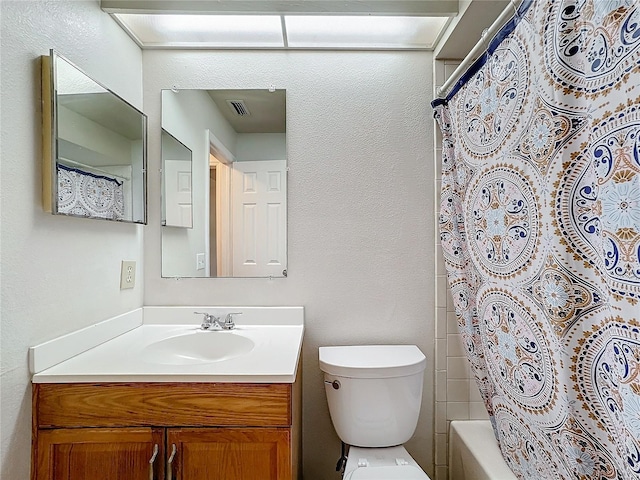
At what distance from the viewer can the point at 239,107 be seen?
6.14 ft

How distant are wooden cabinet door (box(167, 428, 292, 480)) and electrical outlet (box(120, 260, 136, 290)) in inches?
28.6

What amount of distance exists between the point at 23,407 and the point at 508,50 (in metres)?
1.68

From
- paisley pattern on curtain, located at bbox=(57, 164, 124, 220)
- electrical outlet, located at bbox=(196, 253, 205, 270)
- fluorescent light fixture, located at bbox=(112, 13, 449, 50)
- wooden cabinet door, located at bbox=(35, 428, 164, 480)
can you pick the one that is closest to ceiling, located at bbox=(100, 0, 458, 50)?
fluorescent light fixture, located at bbox=(112, 13, 449, 50)

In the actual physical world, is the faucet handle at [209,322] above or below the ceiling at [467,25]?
below

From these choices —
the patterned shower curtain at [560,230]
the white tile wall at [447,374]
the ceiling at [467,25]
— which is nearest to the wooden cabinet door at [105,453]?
the patterned shower curtain at [560,230]

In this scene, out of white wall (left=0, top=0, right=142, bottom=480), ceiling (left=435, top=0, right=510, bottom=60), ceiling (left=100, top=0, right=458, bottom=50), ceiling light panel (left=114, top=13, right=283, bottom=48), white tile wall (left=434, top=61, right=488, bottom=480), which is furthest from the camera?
white tile wall (left=434, top=61, right=488, bottom=480)

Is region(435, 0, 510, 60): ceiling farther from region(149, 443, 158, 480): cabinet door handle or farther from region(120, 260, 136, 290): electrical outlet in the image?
region(149, 443, 158, 480): cabinet door handle

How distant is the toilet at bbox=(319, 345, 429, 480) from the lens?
159 cm

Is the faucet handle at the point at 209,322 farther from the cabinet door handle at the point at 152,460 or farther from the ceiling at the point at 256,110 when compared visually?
the ceiling at the point at 256,110

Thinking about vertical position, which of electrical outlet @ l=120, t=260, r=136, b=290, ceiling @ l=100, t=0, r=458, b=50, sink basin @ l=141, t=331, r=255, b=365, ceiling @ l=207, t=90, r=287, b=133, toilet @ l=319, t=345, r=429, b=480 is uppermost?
ceiling @ l=100, t=0, r=458, b=50

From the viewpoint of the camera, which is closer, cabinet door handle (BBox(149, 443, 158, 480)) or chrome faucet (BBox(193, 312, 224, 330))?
cabinet door handle (BBox(149, 443, 158, 480))

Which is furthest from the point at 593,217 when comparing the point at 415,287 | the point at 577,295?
the point at 415,287

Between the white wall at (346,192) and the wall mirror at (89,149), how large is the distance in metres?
0.20

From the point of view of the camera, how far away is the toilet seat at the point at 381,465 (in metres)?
1.45
